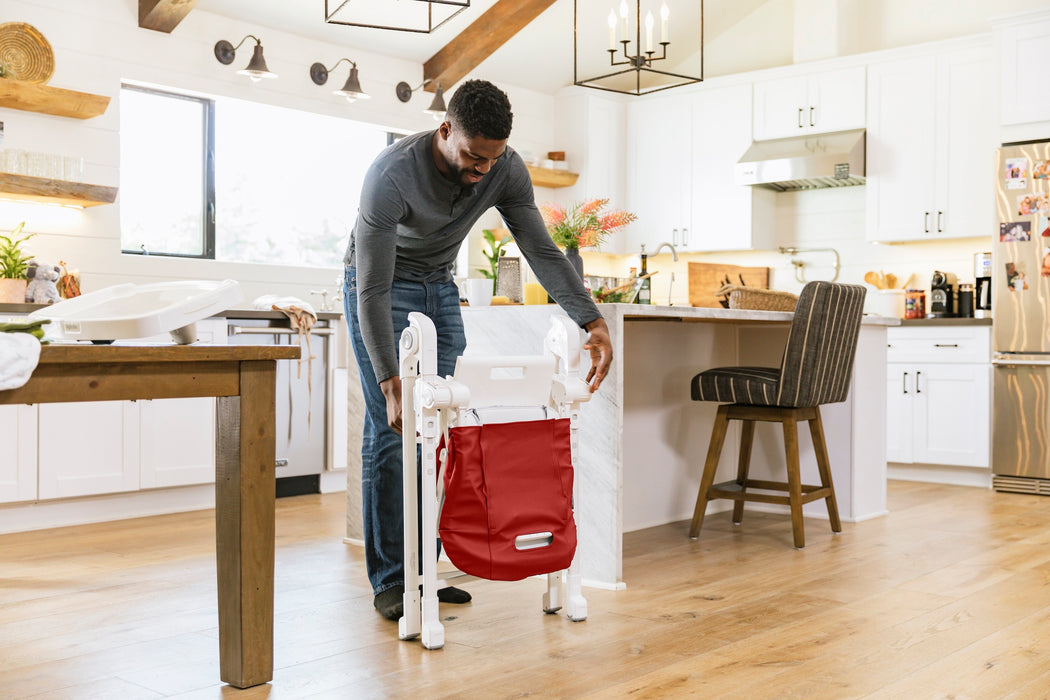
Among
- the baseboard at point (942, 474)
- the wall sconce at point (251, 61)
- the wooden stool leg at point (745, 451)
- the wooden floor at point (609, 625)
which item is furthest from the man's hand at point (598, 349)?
the baseboard at point (942, 474)

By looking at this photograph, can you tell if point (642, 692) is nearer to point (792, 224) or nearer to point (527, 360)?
point (527, 360)

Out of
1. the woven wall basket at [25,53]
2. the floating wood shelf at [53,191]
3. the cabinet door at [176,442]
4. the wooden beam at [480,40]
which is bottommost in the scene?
the cabinet door at [176,442]

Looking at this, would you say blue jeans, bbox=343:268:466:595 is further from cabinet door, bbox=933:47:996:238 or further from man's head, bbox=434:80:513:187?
cabinet door, bbox=933:47:996:238

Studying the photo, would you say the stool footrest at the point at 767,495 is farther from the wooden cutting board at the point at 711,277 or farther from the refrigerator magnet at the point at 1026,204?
the wooden cutting board at the point at 711,277

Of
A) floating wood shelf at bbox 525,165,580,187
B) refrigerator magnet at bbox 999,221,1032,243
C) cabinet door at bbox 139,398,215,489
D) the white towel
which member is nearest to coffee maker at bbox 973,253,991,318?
refrigerator magnet at bbox 999,221,1032,243

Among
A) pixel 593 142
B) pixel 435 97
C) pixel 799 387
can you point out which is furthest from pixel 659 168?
pixel 799 387

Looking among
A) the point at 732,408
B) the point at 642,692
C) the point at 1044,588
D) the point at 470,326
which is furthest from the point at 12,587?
the point at 1044,588

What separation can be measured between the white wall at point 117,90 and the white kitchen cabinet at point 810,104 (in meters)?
2.54

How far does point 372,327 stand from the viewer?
2.29 meters

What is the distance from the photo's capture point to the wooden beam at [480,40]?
18.9 feet

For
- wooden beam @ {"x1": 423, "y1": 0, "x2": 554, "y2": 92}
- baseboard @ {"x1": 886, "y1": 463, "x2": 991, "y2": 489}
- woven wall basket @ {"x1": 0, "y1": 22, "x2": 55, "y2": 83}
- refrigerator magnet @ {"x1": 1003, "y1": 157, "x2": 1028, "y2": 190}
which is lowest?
baseboard @ {"x1": 886, "y1": 463, "x2": 991, "y2": 489}

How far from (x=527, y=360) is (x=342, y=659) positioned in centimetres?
75

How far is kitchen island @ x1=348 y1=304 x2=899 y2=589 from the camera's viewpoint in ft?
11.4

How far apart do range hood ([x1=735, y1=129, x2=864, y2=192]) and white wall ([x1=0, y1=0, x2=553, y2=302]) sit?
244cm
